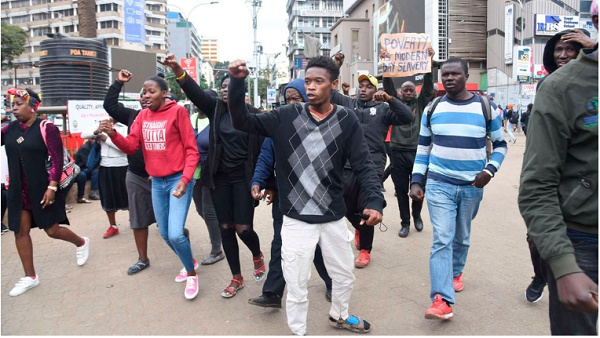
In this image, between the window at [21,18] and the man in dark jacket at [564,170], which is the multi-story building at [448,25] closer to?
the man in dark jacket at [564,170]

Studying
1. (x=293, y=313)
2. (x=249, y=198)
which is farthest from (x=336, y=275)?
(x=249, y=198)

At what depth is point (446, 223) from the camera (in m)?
3.67

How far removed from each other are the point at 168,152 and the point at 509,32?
31887mm

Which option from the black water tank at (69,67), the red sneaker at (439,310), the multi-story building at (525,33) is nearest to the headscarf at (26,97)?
the red sneaker at (439,310)

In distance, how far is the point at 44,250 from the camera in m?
5.91

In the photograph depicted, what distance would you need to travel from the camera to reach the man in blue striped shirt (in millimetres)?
3621

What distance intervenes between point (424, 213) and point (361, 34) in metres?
44.3

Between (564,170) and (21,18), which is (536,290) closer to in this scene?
(564,170)

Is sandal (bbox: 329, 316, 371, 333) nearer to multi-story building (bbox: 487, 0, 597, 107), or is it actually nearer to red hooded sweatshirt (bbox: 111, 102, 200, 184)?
red hooded sweatshirt (bbox: 111, 102, 200, 184)

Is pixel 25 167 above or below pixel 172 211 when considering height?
above

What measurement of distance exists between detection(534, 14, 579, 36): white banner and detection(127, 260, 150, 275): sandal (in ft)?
102

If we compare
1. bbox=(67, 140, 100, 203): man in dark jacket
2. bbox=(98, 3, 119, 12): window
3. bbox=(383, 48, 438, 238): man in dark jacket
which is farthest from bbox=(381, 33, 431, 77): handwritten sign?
bbox=(98, 3, 119, 12): window

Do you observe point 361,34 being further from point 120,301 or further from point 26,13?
point 26,13

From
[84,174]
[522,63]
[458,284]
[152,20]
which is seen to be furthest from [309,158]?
[152,20]
